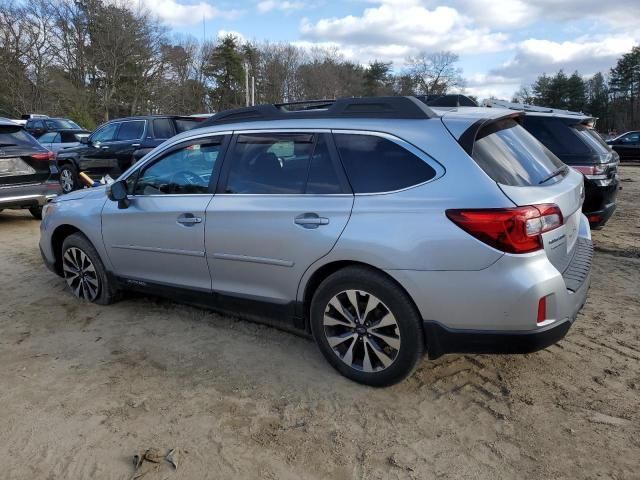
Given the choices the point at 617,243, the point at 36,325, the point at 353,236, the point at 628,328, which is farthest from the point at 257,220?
the point at 617,243

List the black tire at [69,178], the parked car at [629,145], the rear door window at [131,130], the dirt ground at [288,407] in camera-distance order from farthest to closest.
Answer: the parked car at [629,145] < the black tire at [69,178] < the rear door window at [131,130] < the dirt ground at [288,407]

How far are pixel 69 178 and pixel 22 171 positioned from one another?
4.49 m

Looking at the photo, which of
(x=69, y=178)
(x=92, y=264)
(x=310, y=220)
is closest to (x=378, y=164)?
(x=310, y=220)

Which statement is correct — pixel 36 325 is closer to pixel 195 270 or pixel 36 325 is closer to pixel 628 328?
pixel 195 270

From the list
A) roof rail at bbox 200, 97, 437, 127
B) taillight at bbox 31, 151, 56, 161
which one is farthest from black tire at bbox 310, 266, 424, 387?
taillight at bbox 31, 151, 56, 161

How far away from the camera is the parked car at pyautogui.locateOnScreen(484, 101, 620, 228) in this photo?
20.4 ft

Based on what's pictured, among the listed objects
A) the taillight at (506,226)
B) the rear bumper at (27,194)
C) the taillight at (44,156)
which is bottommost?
the rear bumper at (27,194)

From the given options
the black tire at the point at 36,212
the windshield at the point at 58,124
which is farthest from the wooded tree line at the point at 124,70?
the black tire at the point at 36,212

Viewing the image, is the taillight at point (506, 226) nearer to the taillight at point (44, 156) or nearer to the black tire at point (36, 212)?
the taillight at point (44, 156)

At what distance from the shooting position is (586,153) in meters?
6.38

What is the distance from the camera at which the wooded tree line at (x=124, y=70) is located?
121 ft

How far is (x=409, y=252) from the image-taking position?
9.55ft

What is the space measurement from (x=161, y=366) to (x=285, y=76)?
2369 inches

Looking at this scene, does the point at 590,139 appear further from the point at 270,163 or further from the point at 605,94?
the point at 605,94
